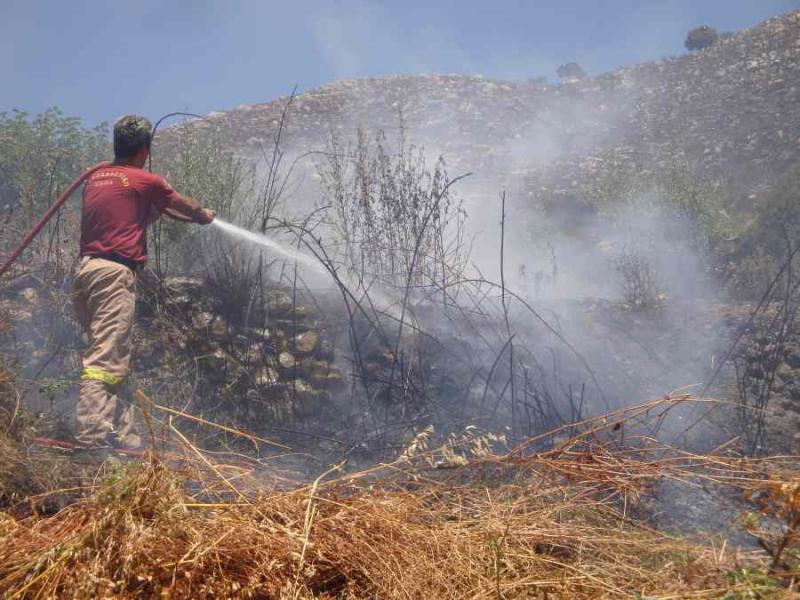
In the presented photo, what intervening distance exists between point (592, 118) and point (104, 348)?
45.1 ft

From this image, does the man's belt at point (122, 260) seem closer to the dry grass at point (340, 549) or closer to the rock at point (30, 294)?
the dry grass at point (340, 549)

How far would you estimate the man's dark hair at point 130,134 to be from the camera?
408cm

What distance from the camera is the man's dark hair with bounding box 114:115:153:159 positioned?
408 cm

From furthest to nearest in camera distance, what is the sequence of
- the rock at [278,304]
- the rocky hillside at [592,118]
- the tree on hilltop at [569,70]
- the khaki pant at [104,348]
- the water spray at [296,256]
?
the tree on hilltop at [569,70], the rocky hillside at [592,118], the rock at [278,304], the water spray at [296,256], the khaki pant at [104,348]

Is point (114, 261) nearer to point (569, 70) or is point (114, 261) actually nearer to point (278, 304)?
point (278, 304)

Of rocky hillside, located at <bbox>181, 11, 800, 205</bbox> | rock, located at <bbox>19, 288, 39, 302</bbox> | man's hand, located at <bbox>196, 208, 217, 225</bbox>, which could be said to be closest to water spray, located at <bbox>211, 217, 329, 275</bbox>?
man's hand, located at <bbox>196, 208, 217, 225</bbox>

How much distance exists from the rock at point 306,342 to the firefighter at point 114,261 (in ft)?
4.85

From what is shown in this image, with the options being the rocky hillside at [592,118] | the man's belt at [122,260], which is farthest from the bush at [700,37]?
the man's belt at [122,260]

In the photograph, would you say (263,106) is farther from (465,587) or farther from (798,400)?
(465,587)

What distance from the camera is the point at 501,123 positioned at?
15320mm

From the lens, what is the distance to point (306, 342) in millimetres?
5309

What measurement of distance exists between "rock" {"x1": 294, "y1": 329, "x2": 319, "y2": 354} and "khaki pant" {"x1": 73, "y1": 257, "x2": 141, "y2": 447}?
1489mm

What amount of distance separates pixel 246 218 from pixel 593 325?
356 cm

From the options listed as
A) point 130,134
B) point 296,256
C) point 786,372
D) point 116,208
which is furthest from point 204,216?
point 786,372
